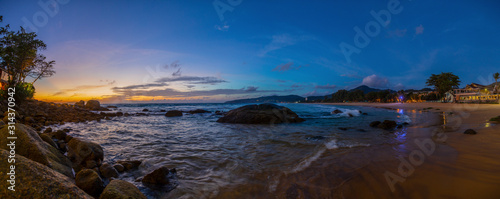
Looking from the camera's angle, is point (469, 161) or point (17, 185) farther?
point (469, 161)

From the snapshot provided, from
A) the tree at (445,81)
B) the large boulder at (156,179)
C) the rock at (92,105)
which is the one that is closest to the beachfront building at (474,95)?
the tree at (445,81)

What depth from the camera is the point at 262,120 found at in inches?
608

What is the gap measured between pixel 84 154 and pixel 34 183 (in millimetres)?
3837

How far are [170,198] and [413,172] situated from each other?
17.3ft

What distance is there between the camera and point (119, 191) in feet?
9.54

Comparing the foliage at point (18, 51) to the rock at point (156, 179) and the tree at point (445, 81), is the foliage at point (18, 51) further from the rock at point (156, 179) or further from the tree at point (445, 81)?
the tree at point (445, 81)

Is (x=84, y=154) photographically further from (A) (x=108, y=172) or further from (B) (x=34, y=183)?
(B) (x=34, y=183)

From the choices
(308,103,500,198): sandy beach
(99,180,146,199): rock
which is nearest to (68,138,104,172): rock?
(99,180,146,199): rock

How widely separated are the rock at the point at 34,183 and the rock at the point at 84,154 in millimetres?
3115


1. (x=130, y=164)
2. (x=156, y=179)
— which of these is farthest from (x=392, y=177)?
(x=130, y=164)

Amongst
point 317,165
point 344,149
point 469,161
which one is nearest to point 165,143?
point 317,165

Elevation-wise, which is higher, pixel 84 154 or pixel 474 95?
pixel 474 95

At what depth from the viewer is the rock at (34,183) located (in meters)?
1.88

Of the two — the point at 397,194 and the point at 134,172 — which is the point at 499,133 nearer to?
the point at 397,194
